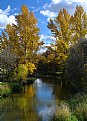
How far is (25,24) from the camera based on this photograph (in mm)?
47281

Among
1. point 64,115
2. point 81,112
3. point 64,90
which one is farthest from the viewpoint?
point 64,90

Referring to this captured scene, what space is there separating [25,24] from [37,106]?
2194 cm

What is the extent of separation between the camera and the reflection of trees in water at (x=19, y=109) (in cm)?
2366

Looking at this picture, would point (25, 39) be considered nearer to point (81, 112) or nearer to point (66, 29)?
Answer: point (66, 29)

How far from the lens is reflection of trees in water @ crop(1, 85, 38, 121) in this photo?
23.7m

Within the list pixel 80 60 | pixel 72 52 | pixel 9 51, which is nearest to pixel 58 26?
pixel 9 51

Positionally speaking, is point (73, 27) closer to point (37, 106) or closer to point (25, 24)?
point (25, 24)

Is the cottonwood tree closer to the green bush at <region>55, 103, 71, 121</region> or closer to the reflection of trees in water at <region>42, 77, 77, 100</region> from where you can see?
the reflection of trees in water at <region>42, 77, 77, 100</region>

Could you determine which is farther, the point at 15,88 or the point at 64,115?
the point at 15,88

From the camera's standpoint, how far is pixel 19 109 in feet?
88.5

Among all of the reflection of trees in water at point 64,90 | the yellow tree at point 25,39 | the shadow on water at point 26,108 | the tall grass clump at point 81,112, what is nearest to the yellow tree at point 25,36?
the yellow tree at point 25,39

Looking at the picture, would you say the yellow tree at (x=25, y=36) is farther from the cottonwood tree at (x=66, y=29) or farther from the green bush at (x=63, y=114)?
the green bush at (x=63, y=114)

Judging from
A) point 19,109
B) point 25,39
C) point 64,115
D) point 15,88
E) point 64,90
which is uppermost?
point 25,39

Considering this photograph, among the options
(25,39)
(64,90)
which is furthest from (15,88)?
(25,39)
